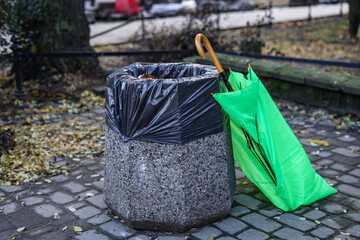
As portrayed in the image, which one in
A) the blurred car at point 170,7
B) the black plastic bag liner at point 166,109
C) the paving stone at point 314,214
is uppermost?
the blurred car at point 170,7

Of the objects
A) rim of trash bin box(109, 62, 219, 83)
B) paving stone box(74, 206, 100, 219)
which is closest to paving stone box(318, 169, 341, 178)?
rim of trash bin box(109, 62, 219, 83)

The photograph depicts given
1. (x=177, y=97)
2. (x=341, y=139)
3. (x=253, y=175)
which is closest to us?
(x=177, y=97)

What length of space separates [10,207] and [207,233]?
175cm

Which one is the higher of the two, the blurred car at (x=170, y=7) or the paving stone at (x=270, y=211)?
the blurred car at (x=170, y=7)

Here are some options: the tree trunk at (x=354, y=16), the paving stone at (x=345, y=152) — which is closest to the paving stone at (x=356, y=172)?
the paving stone at (x=345, y=152)

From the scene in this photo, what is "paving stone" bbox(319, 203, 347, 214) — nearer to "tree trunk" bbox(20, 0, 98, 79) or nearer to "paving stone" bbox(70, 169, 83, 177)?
"paving stone" bbox(70, 169, 83, 177)

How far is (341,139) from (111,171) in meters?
3.10

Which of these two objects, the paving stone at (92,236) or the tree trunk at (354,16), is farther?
the tree trunk at (354,16)

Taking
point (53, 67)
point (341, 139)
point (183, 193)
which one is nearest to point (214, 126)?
point (183, 193)

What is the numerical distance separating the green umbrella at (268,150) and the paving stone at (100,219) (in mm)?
1227

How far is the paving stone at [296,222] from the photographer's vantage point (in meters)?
3.63

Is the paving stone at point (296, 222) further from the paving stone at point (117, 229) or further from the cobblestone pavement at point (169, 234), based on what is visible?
the paving stone at point (117, 229)

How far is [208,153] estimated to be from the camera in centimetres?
350

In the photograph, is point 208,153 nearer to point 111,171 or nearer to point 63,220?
point 111,171
